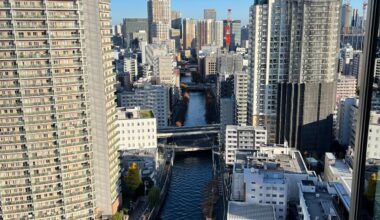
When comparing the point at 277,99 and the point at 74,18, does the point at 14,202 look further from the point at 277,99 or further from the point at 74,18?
the point at 277,99

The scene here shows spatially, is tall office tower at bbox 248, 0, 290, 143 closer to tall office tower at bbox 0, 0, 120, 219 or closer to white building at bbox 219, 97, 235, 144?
white building at bbox 219, 97, 235, 144

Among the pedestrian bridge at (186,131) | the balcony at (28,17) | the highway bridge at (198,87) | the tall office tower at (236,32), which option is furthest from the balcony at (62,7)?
the tall office tower at (236,32)

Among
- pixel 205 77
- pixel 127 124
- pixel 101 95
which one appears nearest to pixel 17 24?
pixel 101 95

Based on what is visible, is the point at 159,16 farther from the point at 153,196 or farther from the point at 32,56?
the point at 32,56

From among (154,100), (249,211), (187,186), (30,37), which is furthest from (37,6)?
(154,100)

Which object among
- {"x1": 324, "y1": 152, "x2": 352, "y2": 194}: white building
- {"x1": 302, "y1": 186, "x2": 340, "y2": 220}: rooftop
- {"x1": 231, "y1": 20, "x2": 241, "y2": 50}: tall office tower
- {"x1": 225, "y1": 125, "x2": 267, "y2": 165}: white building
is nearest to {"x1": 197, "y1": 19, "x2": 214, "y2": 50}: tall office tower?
{"x1": 231, "y1": 20, "x2": 241, "y2": 50}: tall office tower
